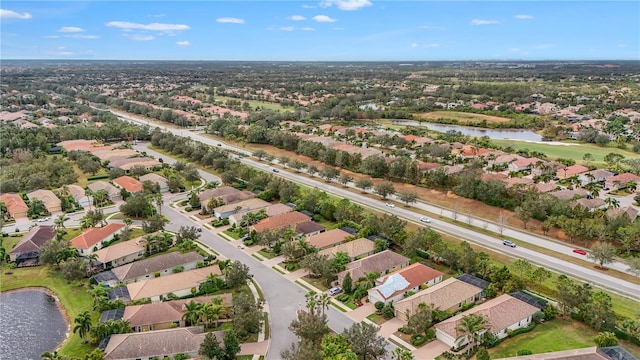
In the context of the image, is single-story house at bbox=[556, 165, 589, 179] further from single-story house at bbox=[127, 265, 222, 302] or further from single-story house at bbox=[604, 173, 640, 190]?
single-story house at bbox=[127, 265, 222, 302]

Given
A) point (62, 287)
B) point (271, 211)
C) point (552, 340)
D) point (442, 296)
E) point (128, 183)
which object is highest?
point (128, 183)

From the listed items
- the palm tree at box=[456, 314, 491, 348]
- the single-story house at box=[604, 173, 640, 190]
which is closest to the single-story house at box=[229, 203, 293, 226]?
the palm tree at box=[456, 314, 491, 348]

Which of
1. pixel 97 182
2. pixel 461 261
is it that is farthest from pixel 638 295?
pixel 97 182

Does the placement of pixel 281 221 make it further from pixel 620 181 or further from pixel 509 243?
pixel 620 181

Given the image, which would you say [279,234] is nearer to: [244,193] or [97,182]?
[244,193]

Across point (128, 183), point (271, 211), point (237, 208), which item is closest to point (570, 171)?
point (271, 211)

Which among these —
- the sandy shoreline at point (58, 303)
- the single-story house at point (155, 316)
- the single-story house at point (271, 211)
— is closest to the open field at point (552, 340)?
the single-story house at point (155, 316)
